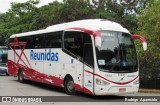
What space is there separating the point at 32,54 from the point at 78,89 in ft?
21.9

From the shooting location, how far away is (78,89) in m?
17.2

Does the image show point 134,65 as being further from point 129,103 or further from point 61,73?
point 61,73

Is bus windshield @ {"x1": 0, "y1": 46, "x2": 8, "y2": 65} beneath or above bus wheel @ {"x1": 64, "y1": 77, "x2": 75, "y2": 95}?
above

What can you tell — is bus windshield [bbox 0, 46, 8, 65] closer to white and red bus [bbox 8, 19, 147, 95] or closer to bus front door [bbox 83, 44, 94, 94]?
white and red bus [bbox 8, 19, 147, 95]

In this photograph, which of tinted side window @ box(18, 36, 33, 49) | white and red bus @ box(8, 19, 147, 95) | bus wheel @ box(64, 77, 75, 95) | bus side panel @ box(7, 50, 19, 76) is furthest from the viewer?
bus side panel @ box(7, 50, 19, 76)

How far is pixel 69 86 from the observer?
60.0 feet

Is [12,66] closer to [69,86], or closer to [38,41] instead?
[38,41]

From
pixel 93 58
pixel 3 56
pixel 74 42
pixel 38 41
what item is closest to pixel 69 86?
pixel 74 42

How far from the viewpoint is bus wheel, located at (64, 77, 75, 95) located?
1797 cm

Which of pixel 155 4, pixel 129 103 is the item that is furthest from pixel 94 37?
pixel 155 4

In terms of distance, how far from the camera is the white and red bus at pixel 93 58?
16016 millimetres

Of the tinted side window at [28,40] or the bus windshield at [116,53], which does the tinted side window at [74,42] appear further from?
the tinted side window at [28,40]

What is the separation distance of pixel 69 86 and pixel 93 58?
9.24 feet

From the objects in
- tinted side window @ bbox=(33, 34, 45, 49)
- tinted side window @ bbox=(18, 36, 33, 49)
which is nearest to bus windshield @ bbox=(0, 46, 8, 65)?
tinted side window @ bbox=(18, 36, 33, 49)
